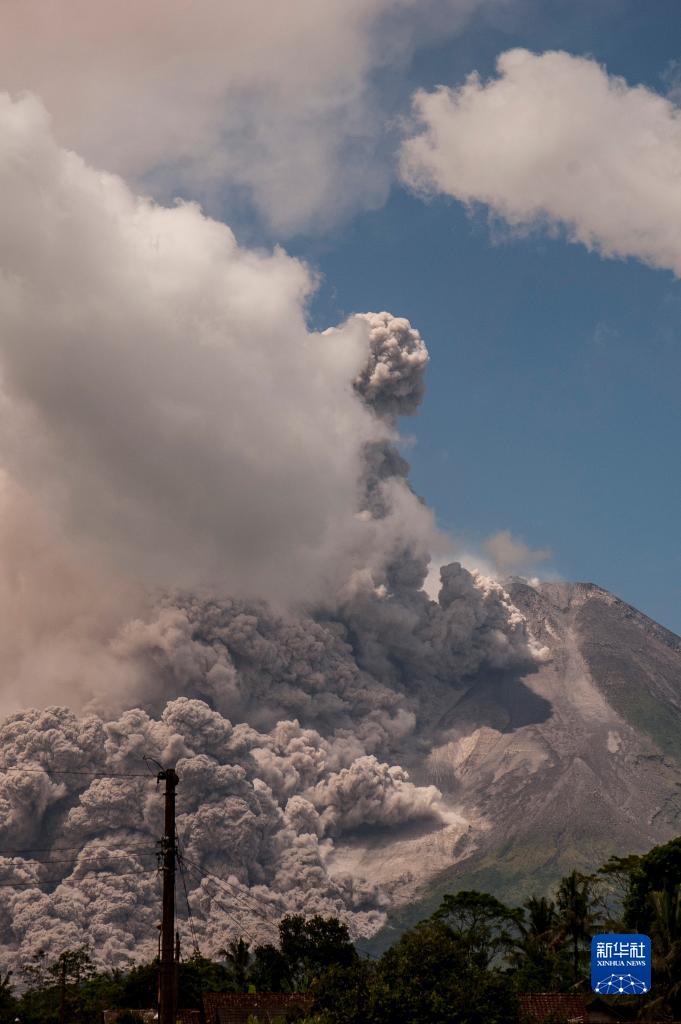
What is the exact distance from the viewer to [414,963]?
8056 cm

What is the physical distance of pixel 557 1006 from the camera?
90.4m

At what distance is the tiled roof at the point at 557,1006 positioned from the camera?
86775 mm

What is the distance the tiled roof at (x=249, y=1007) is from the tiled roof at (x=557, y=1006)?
14909mm

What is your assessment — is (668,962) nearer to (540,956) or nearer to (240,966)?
(540,956)

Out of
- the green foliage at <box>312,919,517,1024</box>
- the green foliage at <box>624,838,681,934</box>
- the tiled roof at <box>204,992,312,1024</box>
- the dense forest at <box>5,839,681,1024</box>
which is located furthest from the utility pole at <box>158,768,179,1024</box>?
the green foliage at <box>624,838,681,934</box>

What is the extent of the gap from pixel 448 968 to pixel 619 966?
22.7 meters

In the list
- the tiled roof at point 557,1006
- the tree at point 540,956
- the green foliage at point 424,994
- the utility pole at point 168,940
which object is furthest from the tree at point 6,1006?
the utility pole at point 168,940

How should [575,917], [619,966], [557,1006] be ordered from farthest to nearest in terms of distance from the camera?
1. [575,917]
2. [557,1006]
3. [619,966]

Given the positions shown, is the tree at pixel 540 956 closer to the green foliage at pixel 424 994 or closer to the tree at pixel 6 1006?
the green foliage at pixel 424 994

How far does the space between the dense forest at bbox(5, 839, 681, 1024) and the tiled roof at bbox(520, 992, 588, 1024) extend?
2291 millimetres

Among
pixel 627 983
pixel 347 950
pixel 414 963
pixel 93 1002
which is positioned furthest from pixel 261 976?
pixel 627 983

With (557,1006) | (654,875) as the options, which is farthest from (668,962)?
(654,875)

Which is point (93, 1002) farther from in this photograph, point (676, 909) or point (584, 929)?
point (676, 909)

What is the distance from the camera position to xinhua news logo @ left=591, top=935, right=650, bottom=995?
58.3 m
